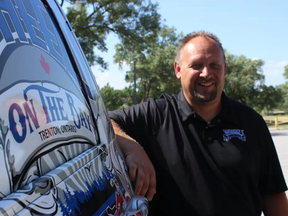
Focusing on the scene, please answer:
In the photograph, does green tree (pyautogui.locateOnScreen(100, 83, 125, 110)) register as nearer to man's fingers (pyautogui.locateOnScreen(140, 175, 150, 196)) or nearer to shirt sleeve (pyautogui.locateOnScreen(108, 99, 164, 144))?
shirt sleeve (pyautogui.locateOnScreen(108, 99, 164, 144))

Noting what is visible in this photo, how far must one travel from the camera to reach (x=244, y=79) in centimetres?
4756

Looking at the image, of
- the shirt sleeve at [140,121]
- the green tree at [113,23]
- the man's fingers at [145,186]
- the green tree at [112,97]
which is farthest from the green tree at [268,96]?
the man's fingers at [145,186]

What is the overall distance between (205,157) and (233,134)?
0.95 feet

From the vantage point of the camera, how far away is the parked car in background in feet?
2.26

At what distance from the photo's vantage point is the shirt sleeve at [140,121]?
2.31 metres

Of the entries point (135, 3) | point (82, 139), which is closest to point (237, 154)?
point (82, 139)

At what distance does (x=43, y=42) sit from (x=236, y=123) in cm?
170

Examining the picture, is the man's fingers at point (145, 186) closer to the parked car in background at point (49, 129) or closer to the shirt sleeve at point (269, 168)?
the parked car in background at point (49, 129)

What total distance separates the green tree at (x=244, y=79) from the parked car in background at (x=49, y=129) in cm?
4733

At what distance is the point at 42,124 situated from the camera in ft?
2.78

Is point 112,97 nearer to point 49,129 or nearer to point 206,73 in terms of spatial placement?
point 206,73

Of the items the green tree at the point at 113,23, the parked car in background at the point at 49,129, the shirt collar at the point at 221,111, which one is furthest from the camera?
the green tree at the point at 113,23

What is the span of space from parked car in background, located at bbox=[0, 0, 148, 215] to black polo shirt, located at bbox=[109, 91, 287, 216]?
799 mm

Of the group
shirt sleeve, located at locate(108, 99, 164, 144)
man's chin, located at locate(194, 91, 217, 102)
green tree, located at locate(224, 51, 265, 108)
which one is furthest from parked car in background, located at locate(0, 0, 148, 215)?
green tree, located at locate(224, 51, 265, 108)
